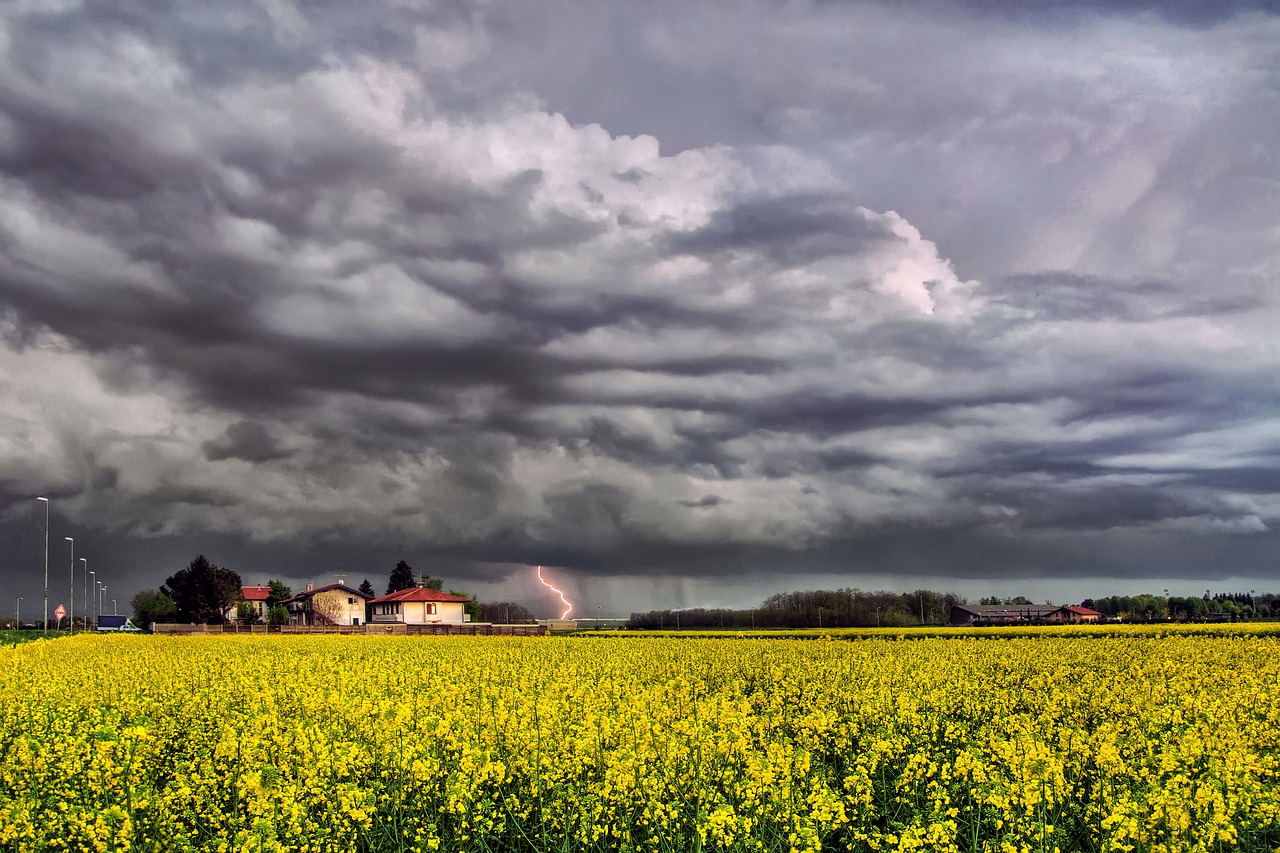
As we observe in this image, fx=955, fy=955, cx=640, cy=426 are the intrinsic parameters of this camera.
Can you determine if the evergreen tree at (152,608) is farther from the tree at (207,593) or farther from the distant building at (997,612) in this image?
the distant building at (997,612)

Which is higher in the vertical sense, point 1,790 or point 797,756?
point 797,756

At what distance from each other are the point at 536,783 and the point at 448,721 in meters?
2.68

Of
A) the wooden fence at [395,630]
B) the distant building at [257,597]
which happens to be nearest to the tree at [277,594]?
the distant building at [257,597]

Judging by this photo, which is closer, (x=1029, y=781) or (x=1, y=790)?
(x=1029, y=781)

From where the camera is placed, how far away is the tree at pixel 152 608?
6206 inches

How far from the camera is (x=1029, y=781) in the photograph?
911 centimetres

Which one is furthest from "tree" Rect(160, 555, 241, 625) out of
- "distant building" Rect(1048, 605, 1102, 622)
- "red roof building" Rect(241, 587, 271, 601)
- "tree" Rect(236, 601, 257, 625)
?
"distant building" Rect(1048, 605, 1102, 622)

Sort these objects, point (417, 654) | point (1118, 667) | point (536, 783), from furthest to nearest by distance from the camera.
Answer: point (417, 654) → point (1118, 667) → point (536, 783)

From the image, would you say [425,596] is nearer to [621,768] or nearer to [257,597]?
[257,597]

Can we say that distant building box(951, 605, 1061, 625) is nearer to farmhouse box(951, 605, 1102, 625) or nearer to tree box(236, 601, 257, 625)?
farmhouse box(951, 605, 1102, 625)

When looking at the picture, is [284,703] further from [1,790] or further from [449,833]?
[449,833]

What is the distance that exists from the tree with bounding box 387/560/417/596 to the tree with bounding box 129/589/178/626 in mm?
37700

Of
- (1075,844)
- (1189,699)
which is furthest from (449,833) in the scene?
(1189,699)

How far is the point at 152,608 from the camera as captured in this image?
161375 mm
